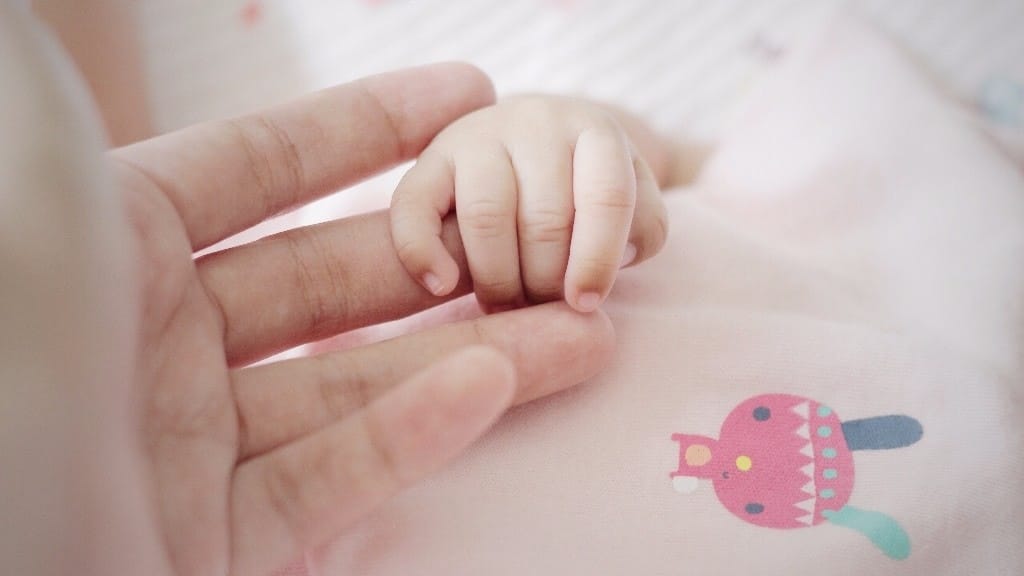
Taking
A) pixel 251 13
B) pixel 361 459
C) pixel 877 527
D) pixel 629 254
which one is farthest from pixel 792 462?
pixel 251 13

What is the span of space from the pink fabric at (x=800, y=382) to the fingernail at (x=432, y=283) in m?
0.09

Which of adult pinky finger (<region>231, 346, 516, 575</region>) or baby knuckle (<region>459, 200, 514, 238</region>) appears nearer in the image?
adult pinky finger (<region>231, 346, 516, 575</region>)

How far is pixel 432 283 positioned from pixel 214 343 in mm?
139

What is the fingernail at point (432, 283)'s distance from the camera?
0.53 metres

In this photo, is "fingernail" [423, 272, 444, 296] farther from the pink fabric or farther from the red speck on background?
the red speck on background

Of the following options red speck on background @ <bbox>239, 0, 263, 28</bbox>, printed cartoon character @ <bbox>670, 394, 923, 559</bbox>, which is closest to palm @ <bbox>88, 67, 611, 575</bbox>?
printed cartoon character @ <bbox>670, 394, 923, 559</bbox>

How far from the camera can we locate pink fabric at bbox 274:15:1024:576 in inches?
20.6

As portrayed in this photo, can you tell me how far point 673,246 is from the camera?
70 cm

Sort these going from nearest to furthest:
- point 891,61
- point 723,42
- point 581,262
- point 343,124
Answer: point 581,262 < point 343,124 < point 891,61 < point 723,42

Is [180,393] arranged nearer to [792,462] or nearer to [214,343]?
[214,343]

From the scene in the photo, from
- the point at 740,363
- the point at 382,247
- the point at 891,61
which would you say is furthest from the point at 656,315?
A: the point at 891,61

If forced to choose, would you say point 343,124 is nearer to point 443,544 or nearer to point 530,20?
point 443,544

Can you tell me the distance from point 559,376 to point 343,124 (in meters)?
0.25

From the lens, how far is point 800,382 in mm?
599
